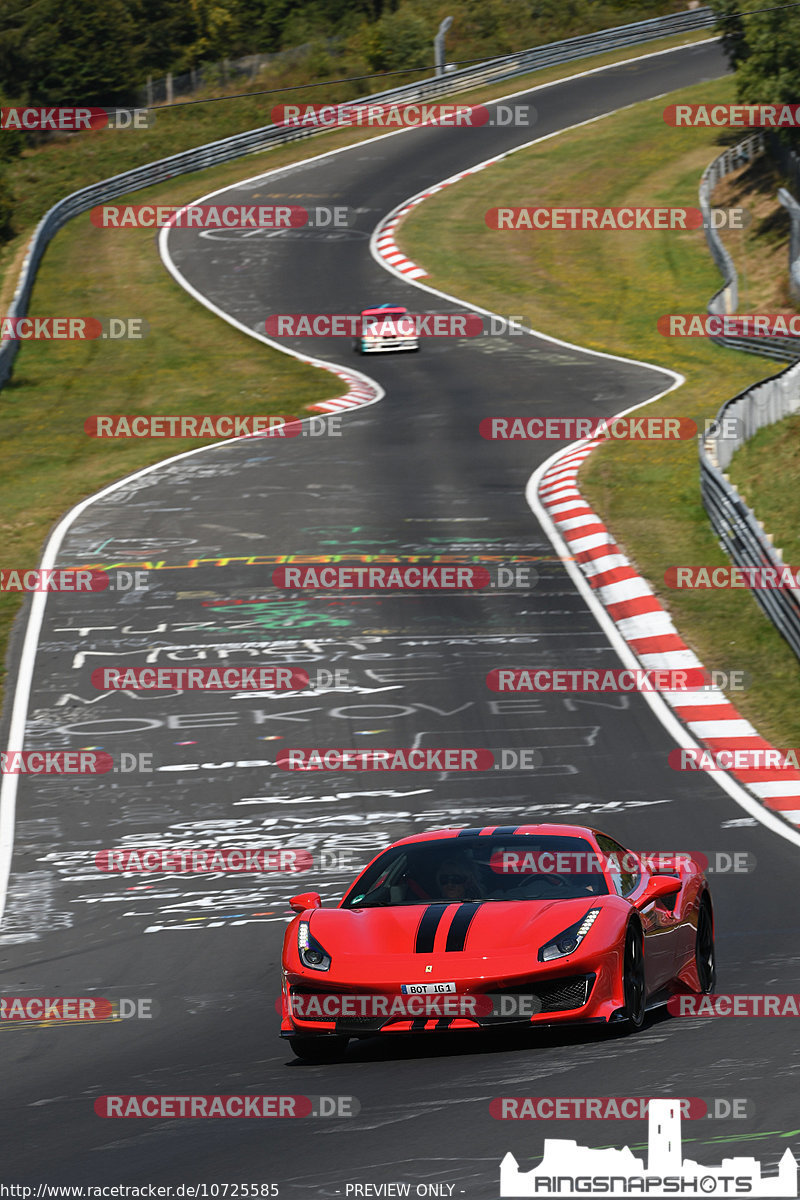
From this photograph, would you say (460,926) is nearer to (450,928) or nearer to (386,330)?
(450,928)

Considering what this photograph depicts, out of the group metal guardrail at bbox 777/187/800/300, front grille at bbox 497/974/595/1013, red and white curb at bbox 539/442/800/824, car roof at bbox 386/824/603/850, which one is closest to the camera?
front grille at bbox 497/974/595/1013

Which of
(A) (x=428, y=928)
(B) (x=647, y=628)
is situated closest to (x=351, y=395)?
(B) (x=647, y=628)

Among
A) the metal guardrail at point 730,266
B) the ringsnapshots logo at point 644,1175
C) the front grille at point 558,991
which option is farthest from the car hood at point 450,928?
the metal guardrail at point 730,266

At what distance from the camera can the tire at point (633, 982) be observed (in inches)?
340

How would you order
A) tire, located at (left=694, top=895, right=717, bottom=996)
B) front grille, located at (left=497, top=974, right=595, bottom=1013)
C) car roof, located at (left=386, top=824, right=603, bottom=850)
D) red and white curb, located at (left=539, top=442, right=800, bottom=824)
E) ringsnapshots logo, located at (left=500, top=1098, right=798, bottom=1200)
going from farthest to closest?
red and white curb, located at (left=539, top=442, right=800, bottom=824)
tire, located at (left=694, top=895, right=717, bottom=996)
car roof, located at (left=386, top=824, right=603, bottom=850)
front grille, located at (left=497, top=974, right=595, bottom=1013)
ringsnapshots logo, located at (left=500, top=1098, right=798, bottom=1200)

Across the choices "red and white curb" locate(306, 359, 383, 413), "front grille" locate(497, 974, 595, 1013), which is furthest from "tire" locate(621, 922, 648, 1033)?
"red and white curb" locate(306, 359, 383, 413)

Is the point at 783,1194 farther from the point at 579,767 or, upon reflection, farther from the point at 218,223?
the point at 218,223

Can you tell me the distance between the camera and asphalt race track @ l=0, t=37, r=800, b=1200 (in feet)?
23.8

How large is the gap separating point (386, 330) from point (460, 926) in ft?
113

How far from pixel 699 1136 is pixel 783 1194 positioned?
75 cm

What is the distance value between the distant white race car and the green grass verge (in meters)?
4.22

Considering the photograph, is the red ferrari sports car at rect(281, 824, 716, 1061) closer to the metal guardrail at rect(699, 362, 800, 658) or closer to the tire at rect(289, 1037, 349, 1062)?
the tire at rect(289, 1037, 349, 1062)

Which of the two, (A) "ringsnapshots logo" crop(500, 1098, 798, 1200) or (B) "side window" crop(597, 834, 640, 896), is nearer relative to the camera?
(A) "ringsnapshots logo" crop(500, 1098, 798, 1200)

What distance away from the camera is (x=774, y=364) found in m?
38.6
